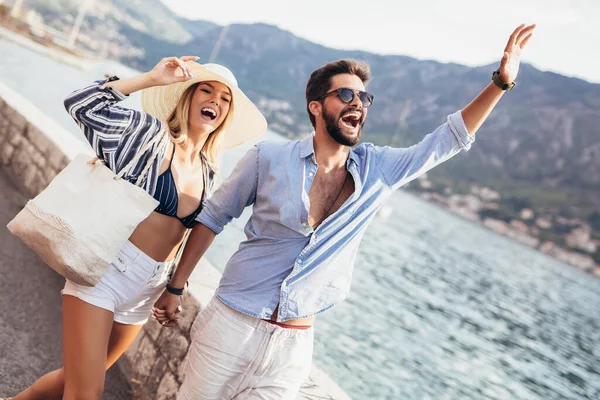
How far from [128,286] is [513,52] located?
236 cm

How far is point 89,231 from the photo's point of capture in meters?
2.32

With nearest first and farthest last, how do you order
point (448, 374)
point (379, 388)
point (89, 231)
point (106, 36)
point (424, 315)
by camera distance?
point (89, 231), point (379, 388), point (448, 374), point (424, 315), point (106, 36)

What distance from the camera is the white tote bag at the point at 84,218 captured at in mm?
2303

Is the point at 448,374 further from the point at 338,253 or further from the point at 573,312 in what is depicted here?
the point at 573,312

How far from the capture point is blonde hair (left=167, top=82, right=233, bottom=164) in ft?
9.65

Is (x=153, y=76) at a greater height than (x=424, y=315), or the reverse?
(x=153, y=76)

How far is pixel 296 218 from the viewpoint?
Result: 2.26 meters

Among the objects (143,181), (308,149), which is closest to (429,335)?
(308,149)

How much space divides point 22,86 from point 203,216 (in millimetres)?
25824

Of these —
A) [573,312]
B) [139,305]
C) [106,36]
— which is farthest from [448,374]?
[106,36]

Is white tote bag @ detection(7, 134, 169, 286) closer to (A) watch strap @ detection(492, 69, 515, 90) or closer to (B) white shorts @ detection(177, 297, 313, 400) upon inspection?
(B) white shorts @ detection(177, 297, 313, 400)

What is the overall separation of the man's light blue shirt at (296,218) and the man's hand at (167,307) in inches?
14.7

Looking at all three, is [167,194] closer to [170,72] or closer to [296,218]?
[170,72]

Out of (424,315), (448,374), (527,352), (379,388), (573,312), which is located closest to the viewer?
(379,388)
